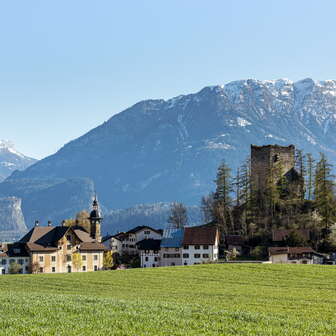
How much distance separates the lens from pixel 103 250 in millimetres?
130375

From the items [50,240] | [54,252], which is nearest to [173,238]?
[54,252]

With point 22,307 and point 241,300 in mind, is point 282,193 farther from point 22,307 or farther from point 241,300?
point 22,307

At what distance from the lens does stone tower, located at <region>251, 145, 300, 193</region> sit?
13962 centimetres

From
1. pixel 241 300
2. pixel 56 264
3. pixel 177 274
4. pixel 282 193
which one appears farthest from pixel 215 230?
pixel 241 300

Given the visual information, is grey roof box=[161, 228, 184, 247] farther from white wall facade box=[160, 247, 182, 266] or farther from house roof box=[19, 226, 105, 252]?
house roof box=[19, 226, 105, 252]

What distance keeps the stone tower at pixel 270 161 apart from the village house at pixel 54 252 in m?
38.3

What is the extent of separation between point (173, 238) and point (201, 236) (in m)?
7.58

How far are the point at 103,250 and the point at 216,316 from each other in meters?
95.6

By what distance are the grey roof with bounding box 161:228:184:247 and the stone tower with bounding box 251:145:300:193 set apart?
20.4 meters

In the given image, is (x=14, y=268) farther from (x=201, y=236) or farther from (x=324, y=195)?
(x=324, y=195)

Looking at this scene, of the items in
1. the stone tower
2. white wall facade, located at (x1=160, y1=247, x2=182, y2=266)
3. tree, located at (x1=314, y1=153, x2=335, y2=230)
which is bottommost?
white wall facade, located at (x1=160, y1=247, x2=182, y2=266)

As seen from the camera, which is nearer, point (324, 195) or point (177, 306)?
point (177, 306)

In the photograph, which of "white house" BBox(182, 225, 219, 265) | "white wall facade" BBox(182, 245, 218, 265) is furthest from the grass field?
"white house" BBox(182, 225, 219, 265)

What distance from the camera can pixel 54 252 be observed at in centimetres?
12581
